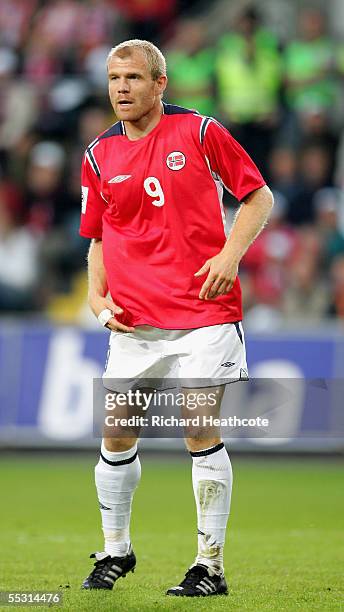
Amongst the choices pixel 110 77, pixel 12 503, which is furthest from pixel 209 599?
pixel 12 503

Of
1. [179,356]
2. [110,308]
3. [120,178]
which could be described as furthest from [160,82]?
[179,356]

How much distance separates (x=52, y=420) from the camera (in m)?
13.6

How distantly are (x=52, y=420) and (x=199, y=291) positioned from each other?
776 cm

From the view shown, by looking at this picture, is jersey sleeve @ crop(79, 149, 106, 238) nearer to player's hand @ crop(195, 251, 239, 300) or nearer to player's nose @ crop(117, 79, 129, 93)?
player's nose @ crop(117, 79, 129, 93)

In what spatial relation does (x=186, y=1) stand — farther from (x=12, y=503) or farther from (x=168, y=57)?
(x=12, y=503)

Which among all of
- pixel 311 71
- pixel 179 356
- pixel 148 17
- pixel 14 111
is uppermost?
pixel 148 17

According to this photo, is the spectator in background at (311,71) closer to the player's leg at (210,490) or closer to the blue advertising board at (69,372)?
the blue advertising board at (69,372)

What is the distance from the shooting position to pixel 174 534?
8906 millimetres

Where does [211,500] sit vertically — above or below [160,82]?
below

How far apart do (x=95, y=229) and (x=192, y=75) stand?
412 inches

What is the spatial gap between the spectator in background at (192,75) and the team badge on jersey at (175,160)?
34.3 ft

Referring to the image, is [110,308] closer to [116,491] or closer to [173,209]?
[173,209]

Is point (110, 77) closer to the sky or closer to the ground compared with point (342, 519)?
closer to the sky

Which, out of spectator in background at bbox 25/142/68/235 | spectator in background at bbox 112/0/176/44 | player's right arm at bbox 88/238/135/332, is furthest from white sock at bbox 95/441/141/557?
spectator in background at bbox 112/0/176/44
